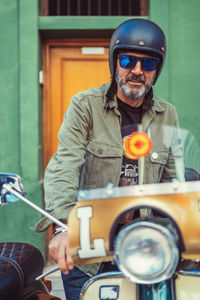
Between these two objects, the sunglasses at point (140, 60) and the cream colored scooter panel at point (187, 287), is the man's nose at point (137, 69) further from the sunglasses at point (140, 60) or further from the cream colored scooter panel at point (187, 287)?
the cream colored scooter panel at point (187, 287)

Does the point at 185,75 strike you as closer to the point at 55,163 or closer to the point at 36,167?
the point at 36,167

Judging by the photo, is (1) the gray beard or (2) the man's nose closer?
(2) the man's nose

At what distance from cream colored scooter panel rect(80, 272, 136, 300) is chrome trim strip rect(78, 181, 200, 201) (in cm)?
27

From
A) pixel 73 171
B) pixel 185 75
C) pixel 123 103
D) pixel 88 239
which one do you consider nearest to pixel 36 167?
pixel 185 75

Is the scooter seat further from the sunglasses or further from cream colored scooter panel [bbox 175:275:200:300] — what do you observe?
the sunglasses

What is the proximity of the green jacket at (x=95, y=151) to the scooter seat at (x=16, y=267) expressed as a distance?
1.19 ft

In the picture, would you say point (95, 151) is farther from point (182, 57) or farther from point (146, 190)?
point (182, 57)

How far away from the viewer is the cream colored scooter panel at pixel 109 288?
121 cm

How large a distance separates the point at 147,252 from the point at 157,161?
45 centimetres

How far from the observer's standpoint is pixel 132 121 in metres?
1.82

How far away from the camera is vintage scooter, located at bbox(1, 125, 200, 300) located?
105cm

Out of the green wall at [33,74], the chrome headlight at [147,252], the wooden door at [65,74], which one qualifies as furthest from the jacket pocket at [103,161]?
the wooden door at [65,74]

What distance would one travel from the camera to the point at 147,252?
41.3 inches

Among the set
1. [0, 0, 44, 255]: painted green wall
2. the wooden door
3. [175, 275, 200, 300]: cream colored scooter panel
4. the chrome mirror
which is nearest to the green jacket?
the chrome mirror
